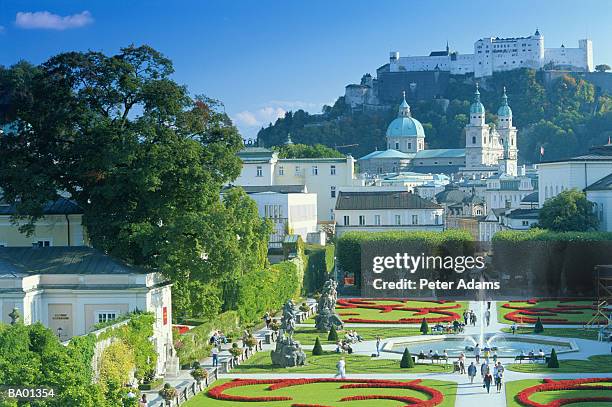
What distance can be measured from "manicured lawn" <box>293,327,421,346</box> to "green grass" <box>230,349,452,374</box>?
208 inches

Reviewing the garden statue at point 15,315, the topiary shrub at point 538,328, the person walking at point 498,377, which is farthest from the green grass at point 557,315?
the garden statue at point 15,315

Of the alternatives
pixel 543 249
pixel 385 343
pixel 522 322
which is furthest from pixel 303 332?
pixel 543 249

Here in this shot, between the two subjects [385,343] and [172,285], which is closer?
[172,285]

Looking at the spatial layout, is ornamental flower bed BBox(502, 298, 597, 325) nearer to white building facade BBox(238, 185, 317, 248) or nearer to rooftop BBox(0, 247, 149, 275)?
white building facade BBox(238, 185, 317, 248)

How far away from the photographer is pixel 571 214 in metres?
83.0

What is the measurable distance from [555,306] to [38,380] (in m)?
44.8

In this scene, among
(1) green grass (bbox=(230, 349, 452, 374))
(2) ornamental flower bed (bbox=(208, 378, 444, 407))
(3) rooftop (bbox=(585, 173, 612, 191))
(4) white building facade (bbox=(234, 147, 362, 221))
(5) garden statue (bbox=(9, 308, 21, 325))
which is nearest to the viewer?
(5) garden statue (bbox=(9, 308, 21, 325))

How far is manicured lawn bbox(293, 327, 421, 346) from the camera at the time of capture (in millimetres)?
53500

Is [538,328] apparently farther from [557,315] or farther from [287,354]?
[287,354]

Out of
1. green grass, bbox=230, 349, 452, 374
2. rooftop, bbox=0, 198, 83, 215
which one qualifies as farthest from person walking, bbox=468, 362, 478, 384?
rooftop, bbox=0, 198, 83, 215

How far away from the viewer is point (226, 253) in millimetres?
44094

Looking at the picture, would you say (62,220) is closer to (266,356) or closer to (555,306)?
(266,356)

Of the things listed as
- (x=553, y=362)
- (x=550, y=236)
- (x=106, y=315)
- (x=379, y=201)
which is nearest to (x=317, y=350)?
(x=553, y=362)

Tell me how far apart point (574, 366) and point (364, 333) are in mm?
13857
